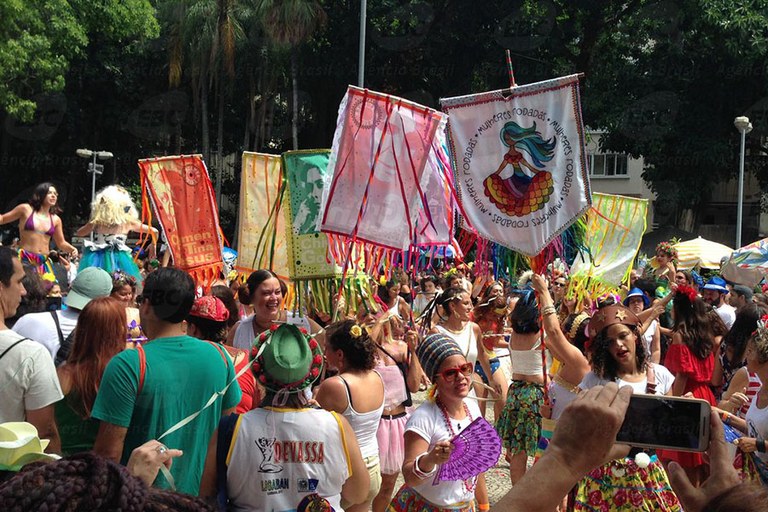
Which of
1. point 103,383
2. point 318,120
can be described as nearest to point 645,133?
Result: point 318,120

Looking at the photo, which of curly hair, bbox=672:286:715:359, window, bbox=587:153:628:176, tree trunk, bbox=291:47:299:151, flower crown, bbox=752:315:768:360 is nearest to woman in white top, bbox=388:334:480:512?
flower crown, bbox=752:315:768:360

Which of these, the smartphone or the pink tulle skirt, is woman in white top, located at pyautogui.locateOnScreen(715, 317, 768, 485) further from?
the smartphone

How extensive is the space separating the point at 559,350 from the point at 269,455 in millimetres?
2522

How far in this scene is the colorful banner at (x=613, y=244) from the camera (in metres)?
10.3

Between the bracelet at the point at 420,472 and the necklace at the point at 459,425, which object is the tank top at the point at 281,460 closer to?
the bracelet at the point at 420,472

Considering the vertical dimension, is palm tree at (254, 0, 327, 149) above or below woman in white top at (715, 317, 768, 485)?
above

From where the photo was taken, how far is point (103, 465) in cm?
158

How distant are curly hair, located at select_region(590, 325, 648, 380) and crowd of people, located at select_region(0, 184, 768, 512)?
0.01 meters

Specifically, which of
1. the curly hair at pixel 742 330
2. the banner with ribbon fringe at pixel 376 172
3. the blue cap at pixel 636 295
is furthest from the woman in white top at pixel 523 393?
the blue cap at pixel 636 295

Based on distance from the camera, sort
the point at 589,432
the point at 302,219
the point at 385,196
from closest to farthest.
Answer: the point at 589,432 < the point at 385,196 < the point at 302,219

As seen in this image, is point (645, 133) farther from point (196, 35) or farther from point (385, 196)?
point (385, 196)

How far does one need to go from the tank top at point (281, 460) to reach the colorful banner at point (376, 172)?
2063mm

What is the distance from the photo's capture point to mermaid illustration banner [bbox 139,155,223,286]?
7.51 meters

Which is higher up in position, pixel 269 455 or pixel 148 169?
pixel 148 169
